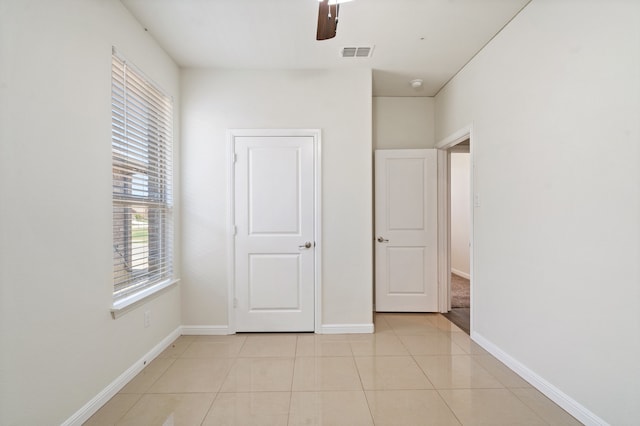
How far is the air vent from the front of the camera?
115 inches

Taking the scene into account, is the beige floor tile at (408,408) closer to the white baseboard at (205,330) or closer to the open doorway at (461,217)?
the white baseboard at (205,330)

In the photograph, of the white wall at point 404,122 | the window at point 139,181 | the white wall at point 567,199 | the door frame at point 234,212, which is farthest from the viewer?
the white wall at point 404,122

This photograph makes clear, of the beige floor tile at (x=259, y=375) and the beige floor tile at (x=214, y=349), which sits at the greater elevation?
the beige floor tile at (x=259, y=375)

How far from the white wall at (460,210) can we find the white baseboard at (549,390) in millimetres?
3922

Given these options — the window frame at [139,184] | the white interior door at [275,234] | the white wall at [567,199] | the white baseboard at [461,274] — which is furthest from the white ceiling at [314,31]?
the white baseboard at [461,274]

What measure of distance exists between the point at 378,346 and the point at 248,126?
2527mm

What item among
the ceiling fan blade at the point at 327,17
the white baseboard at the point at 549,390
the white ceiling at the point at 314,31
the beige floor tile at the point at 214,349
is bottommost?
the beige floor tile at the point at 214,349

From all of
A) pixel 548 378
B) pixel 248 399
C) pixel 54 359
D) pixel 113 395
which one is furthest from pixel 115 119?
pixel 548 378

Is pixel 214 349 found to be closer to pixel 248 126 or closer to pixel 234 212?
pixel 234 212

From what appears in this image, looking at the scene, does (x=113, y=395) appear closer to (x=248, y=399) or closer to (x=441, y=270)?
(x=248, y=399)

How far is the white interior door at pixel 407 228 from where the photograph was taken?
4023 millimetres

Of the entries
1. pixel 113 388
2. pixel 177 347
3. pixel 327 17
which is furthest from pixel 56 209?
pixel 177 347

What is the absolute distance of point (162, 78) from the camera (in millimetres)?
2969

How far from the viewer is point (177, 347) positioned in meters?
3.04
